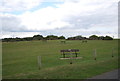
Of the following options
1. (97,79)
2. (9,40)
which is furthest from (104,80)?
(9,40)

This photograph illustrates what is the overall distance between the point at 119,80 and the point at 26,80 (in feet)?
14.8

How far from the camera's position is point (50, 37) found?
110 meters

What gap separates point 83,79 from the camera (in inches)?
368

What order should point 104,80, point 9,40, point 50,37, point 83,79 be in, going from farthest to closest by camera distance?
point 50,37
point 9,40
point 83,79
point 104,80

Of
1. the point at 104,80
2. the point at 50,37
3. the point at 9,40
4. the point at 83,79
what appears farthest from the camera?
the point at 50,37

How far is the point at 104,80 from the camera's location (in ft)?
28.8

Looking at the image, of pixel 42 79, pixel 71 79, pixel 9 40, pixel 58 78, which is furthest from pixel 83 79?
pixel 9 40

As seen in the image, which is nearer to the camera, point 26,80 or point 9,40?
point 26,80

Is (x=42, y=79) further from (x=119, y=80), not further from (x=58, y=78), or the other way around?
(x=119, y=80)

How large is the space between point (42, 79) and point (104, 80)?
3078 millimetres

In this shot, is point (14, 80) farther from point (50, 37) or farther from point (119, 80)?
point (50, 37)

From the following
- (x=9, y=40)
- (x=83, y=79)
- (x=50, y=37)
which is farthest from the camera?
(x=50, y=37)

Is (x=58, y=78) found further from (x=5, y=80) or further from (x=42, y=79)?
(x=5, y=80)

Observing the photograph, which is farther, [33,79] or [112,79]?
[33,79]
